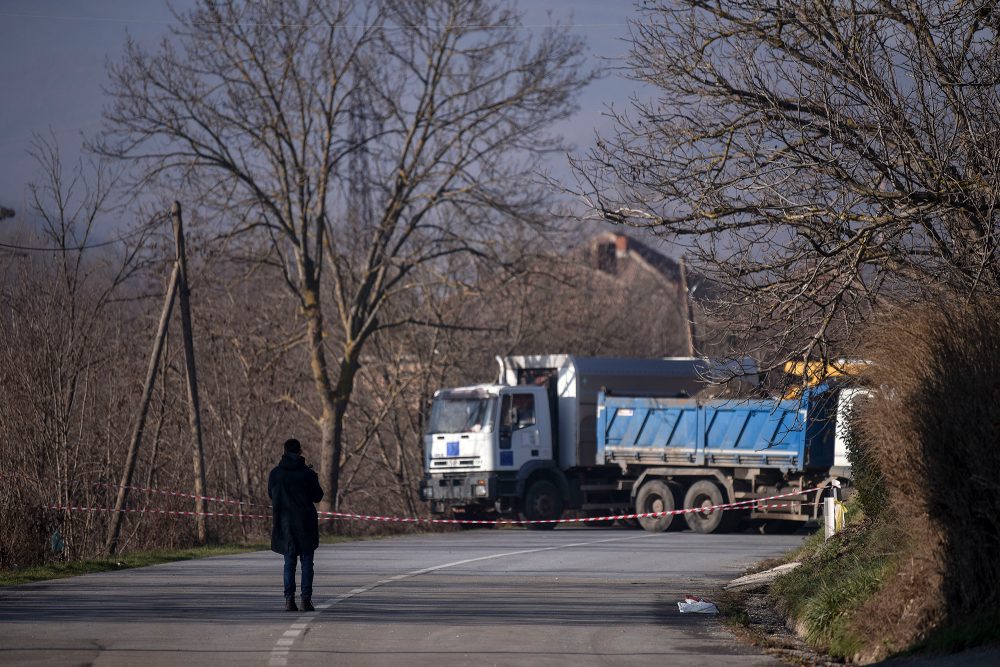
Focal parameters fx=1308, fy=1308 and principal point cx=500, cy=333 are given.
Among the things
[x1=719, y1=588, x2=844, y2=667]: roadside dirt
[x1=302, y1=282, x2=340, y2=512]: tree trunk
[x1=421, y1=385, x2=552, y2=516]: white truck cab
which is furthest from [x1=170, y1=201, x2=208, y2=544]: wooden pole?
[x1=719, y1=588, x2=844, y2=667]: roadside dirt

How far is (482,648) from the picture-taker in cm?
1009

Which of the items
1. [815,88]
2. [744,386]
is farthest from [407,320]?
[815,88]

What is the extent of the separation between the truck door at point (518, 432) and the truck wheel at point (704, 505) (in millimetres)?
3657

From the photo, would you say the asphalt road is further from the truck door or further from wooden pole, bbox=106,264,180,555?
the truck door

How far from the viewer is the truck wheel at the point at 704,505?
2736 centimetres

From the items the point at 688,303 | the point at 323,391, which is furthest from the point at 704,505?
the point at 323,391

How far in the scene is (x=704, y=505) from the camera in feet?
91.2

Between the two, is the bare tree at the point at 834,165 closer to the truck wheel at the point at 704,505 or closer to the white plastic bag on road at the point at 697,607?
the white plastic bag on road at the point at 697,607

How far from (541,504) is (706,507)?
13.2ft

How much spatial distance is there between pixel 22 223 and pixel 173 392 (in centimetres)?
569

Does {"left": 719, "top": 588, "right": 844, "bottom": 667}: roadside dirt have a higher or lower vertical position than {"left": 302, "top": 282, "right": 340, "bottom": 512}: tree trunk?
lower

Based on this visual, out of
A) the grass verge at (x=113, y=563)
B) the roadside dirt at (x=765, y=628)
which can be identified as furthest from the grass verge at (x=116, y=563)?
the roadside dirt at (x=765, y=628)

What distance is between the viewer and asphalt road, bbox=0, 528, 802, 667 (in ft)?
32.1

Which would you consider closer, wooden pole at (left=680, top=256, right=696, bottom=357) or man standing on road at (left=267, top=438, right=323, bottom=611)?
man standing on road at (left=267, top=438, right=323, bottom=611)
